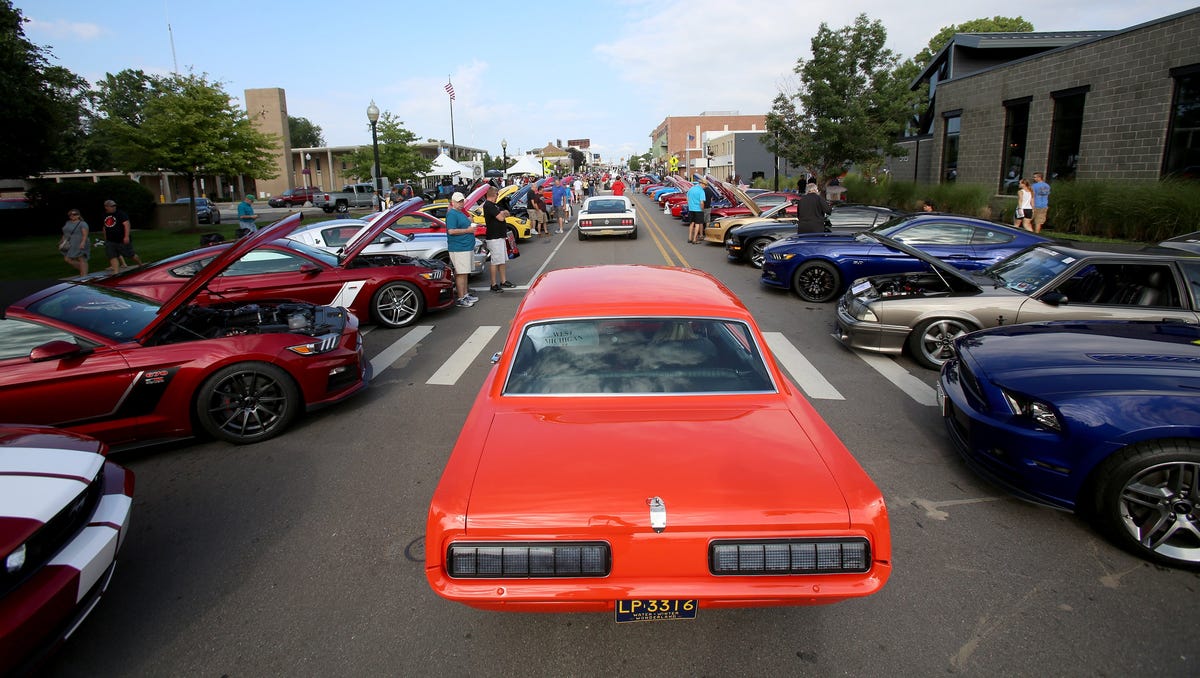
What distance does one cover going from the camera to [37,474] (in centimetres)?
305

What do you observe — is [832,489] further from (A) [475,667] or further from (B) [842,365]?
(B) [842,365]

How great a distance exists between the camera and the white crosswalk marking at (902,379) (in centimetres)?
635

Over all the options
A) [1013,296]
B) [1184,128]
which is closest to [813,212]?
[1013,296]

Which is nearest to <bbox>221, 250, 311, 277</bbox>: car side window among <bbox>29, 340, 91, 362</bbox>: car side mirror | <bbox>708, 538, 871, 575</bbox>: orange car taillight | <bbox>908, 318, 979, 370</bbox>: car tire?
<bbox>29, 340, 91, 362</bbox>: car side mirror

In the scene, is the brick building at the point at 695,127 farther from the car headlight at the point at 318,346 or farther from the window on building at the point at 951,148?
the car headlight at the point at 318,346

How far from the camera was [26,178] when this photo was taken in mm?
24703

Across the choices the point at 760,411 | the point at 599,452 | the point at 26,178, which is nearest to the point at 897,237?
the point at 760,411

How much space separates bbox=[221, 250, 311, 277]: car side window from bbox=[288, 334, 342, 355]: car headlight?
3924mm

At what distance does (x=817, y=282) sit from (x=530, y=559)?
961 cm

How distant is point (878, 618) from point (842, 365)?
483cm

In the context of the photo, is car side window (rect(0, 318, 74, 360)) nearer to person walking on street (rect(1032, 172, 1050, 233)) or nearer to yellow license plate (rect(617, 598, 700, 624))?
yellow license plate (rect(617, 598, 700, 624))

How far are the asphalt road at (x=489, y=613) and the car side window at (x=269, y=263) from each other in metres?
4.28

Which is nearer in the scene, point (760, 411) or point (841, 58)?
point (760, 411)

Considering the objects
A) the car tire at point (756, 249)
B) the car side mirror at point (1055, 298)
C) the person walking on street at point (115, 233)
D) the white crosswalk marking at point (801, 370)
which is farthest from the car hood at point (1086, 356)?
the person walking on street at point (115, 233)
